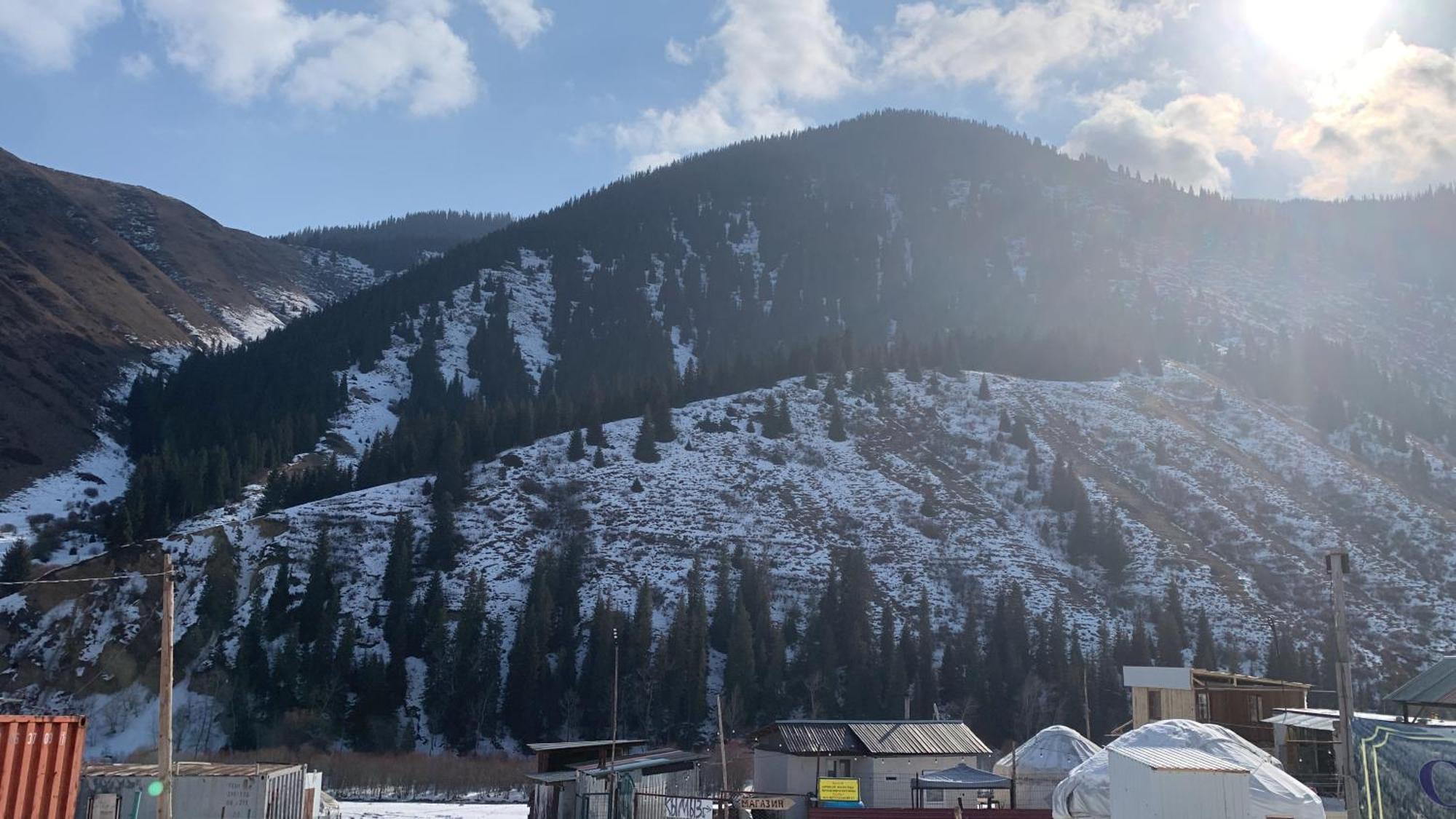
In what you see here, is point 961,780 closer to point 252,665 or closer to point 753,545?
point 252,665

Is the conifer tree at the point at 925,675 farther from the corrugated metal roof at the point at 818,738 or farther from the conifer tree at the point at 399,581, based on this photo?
the conifer tree at the point at 399,581

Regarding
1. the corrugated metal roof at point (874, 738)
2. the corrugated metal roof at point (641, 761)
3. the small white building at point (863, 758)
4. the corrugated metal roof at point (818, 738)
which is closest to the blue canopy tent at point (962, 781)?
the small white building at point (863, 758)

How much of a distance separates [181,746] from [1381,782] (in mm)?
76399

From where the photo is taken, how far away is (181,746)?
77500 mm

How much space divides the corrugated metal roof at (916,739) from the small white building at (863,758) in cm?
3

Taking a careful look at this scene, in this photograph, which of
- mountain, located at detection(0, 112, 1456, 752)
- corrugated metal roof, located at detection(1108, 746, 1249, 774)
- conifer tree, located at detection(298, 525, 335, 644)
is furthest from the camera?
conifer tree, located at detection(298, 525, 335, 644)

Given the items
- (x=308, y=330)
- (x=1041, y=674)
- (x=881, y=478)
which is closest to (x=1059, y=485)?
(x=881, y=478)

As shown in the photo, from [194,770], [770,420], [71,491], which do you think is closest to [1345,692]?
[194,770]

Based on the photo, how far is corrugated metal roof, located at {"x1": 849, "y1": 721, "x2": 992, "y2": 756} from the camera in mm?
48481

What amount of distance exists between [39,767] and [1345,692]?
20301 mm

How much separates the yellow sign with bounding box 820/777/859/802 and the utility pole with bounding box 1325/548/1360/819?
28.6 m

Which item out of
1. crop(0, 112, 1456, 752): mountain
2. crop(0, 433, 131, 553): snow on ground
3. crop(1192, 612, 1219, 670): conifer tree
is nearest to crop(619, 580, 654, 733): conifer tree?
crop(0, 112, 1456, 752): mountain

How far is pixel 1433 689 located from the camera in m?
20.7

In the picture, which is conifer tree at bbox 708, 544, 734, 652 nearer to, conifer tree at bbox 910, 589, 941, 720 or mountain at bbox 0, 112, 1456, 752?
mountain at bbox 0, 112, 1456, 752
